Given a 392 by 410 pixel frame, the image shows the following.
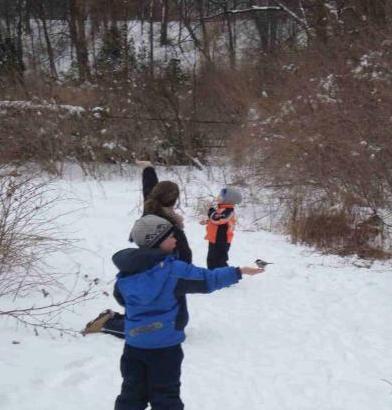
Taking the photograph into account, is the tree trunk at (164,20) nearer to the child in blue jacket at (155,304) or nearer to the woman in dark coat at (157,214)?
the woman in dark coat at (157,214)

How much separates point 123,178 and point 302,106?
20.8 feet

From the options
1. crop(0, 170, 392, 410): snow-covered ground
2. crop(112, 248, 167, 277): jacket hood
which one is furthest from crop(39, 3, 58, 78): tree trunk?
crop(112, 248, 167, 277): jacket hood

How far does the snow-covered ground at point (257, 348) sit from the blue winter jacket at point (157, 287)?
1.04 meters

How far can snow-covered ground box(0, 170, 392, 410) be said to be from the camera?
402cm

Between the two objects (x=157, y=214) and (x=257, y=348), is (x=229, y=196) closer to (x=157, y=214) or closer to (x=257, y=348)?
(x=257, y=348)

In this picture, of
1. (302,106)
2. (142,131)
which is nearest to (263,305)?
(302,106)

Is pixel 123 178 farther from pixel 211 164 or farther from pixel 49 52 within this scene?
pixel 49 52

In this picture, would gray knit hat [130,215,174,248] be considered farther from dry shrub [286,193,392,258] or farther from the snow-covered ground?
dry shrub [286,193,392,258]

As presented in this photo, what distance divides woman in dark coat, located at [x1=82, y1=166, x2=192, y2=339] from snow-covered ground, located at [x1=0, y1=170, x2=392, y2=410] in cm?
10

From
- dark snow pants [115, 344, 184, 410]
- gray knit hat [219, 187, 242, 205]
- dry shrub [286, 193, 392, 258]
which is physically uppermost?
gray knit hat [219, 187, 242, 205]

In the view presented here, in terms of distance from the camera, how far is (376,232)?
946 centimetres

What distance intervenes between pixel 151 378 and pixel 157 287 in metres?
0.50

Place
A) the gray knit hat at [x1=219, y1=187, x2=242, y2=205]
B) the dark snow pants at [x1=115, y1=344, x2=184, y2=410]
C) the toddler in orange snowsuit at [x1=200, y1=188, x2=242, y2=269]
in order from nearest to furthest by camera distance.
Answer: the dark snow pants at [x1=115, y1=344, x2=184, y2=410], the gray knit hat at [x1=219, y1=187, x2=242, y2=205], the toddler in orange snowsuit at [x1=200, y1=188, x2=242, y2=269]

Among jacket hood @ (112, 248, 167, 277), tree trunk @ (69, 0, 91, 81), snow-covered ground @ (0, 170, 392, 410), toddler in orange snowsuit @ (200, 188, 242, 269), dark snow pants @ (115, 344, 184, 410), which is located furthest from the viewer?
tree trunk @ (69, 0, 91, 81)
